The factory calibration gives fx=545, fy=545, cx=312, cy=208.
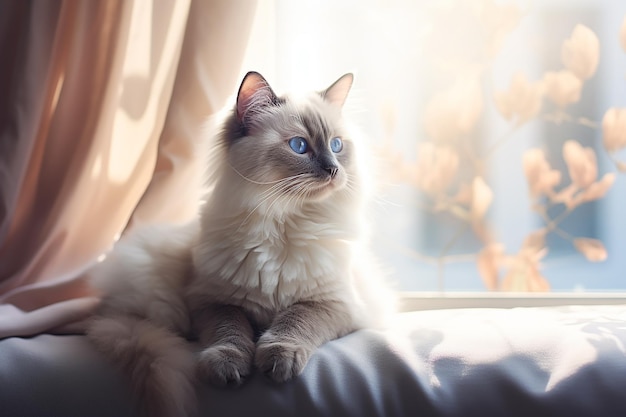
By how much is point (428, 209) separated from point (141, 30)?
1.05 m

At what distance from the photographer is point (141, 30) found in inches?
61.0

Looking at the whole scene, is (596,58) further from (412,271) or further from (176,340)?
(176,340)

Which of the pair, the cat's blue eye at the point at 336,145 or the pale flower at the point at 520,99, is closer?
the cat's blue eye at the point at 336,145

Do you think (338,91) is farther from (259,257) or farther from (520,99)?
(520,99)

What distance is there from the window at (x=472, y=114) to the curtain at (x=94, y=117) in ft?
1.02

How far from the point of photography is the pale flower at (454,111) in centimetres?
175

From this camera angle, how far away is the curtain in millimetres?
1420

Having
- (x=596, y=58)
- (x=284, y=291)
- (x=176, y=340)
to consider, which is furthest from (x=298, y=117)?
(x=596, y=58)

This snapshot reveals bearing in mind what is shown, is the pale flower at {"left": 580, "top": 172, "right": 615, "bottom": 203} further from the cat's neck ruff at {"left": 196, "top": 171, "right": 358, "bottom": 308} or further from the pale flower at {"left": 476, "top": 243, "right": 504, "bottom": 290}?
the cat's neck ruff at {"left": 196, "top": 171, "right": 358, "bottom": 308}

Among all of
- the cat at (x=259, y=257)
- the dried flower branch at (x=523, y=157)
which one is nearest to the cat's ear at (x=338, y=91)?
the cat at (x=259, y=257)

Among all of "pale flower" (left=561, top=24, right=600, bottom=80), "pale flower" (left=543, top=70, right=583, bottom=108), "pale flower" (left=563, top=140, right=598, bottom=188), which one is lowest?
"pale flower" (left=563, top=140, right=598, bottom=188)

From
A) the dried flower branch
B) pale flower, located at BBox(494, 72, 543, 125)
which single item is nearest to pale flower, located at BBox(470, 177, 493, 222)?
the dried flower branch

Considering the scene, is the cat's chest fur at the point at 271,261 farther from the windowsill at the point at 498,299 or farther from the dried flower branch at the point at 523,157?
the dried flower branch at the point at 523,157

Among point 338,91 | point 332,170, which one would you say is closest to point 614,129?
point 338,91
